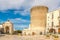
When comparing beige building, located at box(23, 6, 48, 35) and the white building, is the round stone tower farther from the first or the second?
the white building

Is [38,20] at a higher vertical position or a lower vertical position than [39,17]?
lower

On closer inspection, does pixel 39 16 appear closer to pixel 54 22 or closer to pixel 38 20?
pixel 38 20

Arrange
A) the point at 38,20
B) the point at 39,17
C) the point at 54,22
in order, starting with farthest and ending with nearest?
the point at 39,17 < the point at 38,20 < the point at 54,22

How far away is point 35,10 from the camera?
59.6 metres

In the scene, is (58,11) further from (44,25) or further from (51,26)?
(44,25)

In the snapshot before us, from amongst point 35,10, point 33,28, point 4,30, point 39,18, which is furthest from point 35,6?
point 4,30

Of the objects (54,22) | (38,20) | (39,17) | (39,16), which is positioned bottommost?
(54,22)

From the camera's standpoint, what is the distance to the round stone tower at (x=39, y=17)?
191 feet

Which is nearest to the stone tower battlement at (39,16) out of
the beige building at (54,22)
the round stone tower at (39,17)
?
the round stone tower at (39,17)

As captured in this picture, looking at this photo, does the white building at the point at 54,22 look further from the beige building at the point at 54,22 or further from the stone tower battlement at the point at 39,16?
the stone tower battlement at the point at 39,16

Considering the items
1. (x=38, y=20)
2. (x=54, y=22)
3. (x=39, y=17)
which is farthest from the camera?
(x=39, y=17)

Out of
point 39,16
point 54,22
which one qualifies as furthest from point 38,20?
point 54,22

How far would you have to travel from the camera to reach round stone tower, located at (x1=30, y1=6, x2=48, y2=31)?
58.3 metres

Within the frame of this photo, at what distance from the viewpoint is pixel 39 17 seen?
5866 cm
